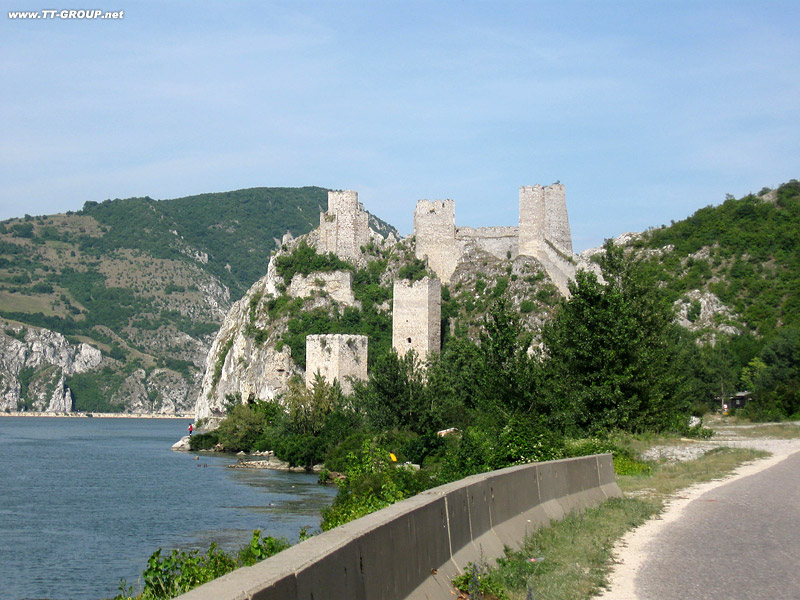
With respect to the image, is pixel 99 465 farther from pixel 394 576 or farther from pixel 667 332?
pixel 394 576

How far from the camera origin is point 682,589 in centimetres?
780

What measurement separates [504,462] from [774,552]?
691 centimetres

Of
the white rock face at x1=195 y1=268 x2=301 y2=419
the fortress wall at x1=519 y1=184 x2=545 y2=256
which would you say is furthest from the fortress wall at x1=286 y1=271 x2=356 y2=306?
the fortress wall at x1=519 y1=184 x2=545 y2=256

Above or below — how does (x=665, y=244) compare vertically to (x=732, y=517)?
above

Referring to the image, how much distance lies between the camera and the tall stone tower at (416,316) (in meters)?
63.5

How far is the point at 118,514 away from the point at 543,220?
3973cm

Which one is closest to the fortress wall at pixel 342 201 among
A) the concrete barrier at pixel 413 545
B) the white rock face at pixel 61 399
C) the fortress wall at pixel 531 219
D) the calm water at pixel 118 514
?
the fortress wall at pixel 531 219

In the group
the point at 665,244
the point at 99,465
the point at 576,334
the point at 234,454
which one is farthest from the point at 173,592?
the point at 665,244

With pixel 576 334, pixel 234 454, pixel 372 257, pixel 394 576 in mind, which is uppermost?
pixel 372 257

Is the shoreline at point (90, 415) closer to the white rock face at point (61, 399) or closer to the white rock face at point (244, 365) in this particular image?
the white rock face at point (61, 399)

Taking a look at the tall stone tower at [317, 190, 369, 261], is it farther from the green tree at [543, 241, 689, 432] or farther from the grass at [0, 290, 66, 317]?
the grass at [0, 290, 66, 317]

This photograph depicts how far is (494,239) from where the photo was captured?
7031 cm

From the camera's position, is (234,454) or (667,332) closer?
(667,332)

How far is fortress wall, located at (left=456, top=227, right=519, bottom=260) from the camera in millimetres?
69625
